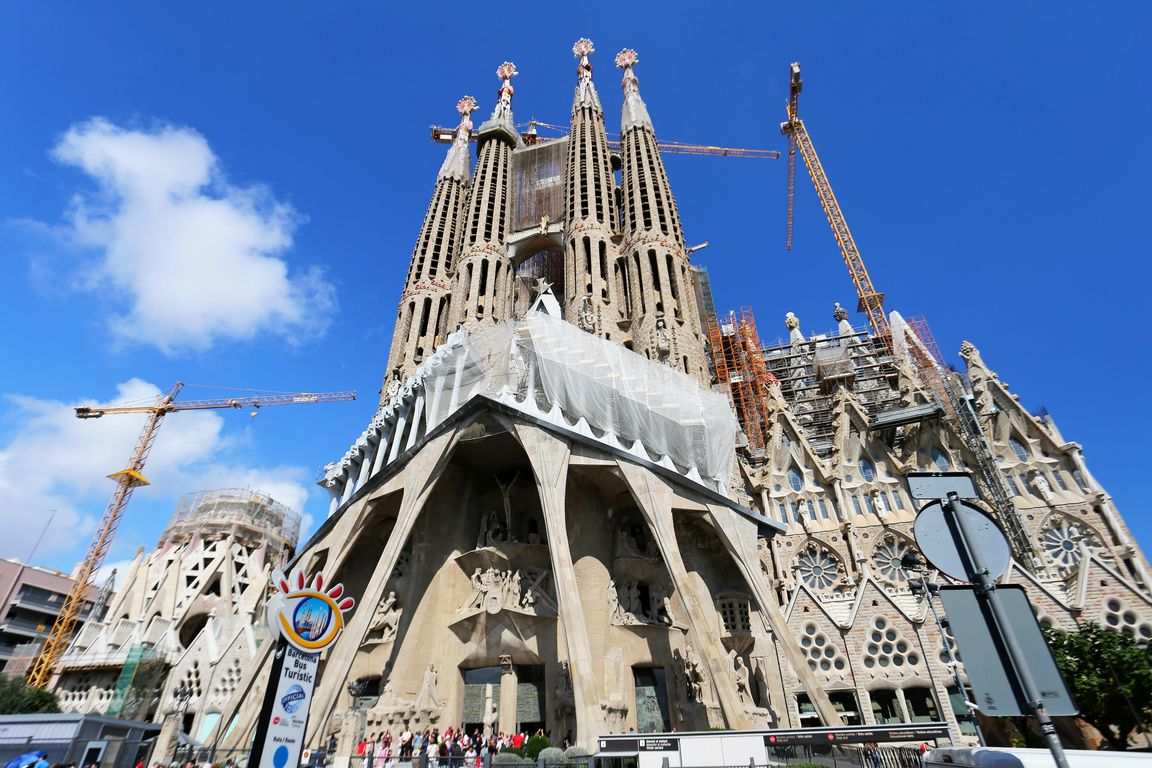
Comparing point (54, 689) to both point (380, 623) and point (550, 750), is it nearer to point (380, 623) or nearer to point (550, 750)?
point (380, 623)

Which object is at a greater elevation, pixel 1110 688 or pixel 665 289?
pixel 665 289

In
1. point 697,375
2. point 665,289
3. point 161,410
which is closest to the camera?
point 697,375

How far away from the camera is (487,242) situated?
31.0m

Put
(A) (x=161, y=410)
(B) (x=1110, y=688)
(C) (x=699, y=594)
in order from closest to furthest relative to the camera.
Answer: (B) (x=1110, y=688)
(C) (x=699, y=594)
(A) (x=161, y=410)

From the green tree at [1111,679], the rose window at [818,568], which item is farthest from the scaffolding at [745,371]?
the green tree at [1111,679]

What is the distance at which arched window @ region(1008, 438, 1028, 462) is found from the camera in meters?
23.6

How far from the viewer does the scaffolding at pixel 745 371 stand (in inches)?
1362

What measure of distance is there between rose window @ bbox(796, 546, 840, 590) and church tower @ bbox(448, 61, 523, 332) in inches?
688

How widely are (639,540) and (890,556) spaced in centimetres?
1138

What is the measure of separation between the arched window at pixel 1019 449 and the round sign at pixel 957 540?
2679 centimetres

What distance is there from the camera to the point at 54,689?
1129 inches

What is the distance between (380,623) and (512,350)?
32.1 ft

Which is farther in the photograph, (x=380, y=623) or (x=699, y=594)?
(x=380, y=623)

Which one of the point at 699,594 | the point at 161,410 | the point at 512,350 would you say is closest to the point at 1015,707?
the point at 699,594
